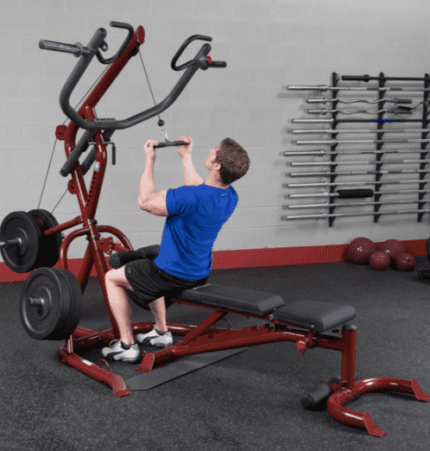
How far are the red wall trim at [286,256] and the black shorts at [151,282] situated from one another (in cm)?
229

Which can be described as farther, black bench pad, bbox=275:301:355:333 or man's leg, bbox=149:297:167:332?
man's leg, bbox=149:297:167:332

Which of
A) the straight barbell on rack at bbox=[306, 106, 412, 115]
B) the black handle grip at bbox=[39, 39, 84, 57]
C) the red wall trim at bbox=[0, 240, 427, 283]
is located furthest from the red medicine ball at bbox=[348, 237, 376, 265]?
the black handle grip at bbox=[39, 39, 84, 57]

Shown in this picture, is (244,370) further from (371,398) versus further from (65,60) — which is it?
(65,60)

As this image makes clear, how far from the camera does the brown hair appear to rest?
2.41m

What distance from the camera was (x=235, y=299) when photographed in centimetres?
234

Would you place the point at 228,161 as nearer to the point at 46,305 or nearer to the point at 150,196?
the point at 150,196

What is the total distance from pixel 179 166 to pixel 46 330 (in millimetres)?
2557

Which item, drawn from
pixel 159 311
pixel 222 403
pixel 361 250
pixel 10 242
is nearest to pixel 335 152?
pixel 361 250

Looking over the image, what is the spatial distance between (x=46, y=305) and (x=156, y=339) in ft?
2.30

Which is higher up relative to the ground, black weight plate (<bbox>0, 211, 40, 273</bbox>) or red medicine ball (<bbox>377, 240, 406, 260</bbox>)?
black weight plate (<bbox>0, 211, 40, 273</bbox>)

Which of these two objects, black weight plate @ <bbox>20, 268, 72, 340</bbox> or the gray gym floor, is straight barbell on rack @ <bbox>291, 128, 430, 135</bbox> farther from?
black weight plate @ <bbox>20, 268, 72, 340</bbox>

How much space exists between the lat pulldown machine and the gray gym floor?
0.26 ft

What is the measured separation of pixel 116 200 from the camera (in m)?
4.57

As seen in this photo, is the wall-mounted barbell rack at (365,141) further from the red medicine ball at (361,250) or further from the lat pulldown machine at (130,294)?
the lat pulldown machine at (130,294)
